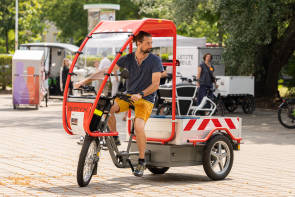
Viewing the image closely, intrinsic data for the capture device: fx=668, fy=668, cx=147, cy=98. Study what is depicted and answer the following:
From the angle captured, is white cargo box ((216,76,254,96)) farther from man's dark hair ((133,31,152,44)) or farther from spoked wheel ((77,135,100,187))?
spoked wheel ((77,135,100,187))

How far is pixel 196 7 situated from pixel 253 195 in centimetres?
1527

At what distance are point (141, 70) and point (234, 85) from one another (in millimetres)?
12487

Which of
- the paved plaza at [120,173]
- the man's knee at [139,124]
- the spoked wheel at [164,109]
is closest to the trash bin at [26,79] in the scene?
the spoked wheel at [164,109]

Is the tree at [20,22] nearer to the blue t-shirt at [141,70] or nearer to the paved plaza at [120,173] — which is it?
the paved plaza at [120,173]

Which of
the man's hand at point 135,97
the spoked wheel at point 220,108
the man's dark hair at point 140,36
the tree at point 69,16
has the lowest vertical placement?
the spoked wheel at point 220,108

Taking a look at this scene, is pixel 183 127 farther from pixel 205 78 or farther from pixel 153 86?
pixel 205 78

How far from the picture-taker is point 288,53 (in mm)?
23266

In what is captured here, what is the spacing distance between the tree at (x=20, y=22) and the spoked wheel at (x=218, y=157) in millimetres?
29990

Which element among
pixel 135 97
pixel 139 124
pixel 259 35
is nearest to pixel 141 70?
pixel 135 97

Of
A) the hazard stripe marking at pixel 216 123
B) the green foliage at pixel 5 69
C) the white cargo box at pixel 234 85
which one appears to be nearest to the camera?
the hazard stripe marking at pixel 216 123

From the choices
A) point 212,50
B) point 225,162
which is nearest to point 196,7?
point 212,50

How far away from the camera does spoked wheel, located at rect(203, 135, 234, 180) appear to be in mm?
7988

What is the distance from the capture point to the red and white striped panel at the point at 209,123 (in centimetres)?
803

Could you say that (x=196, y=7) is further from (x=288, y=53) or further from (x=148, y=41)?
(x=148, y=41)
